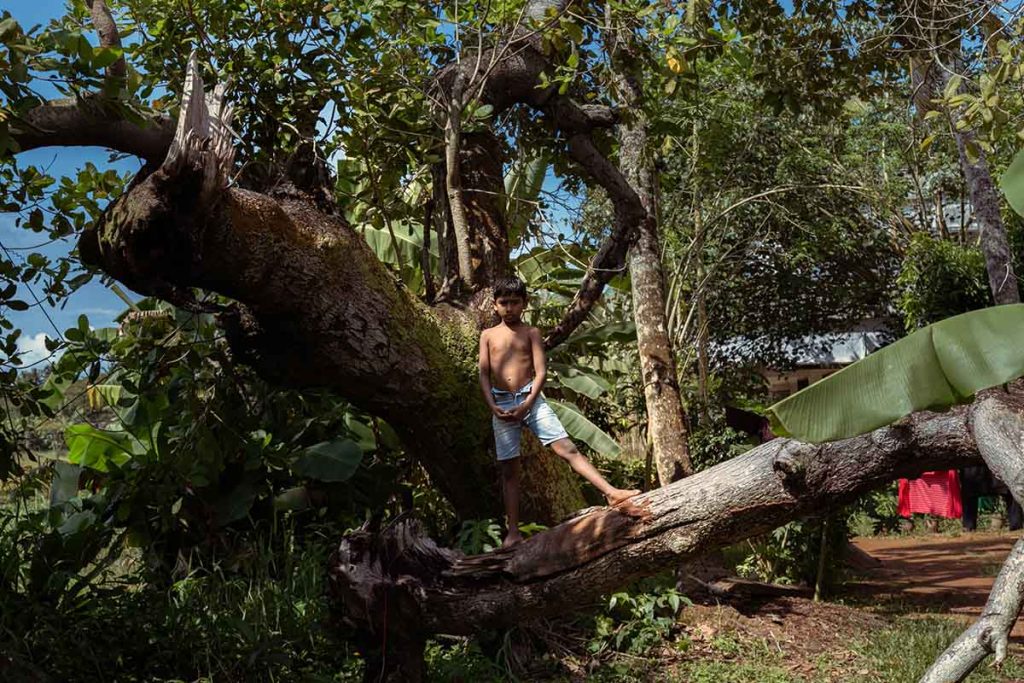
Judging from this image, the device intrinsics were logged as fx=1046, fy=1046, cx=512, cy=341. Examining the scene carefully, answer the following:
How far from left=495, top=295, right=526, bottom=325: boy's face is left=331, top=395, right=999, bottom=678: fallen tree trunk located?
1.18 m

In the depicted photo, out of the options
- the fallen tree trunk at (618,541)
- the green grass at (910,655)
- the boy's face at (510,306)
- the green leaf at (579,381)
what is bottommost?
the green grass at (910,655)

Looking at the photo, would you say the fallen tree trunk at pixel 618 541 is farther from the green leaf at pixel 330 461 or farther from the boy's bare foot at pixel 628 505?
the green leaf at pixel 330 461

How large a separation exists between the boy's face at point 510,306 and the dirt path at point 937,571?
5.30 m

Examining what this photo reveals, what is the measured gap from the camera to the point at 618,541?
17.4ft

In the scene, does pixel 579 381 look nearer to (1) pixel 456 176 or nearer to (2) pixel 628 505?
(1) pixel 456 176

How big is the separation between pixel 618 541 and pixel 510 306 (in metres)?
1.46

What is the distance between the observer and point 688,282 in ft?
51.7

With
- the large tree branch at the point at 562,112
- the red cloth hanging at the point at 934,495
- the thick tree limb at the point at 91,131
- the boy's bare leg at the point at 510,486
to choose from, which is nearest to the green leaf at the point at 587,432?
the large tree branch at the point at 562,112

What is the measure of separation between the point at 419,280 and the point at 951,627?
5482 millimetres

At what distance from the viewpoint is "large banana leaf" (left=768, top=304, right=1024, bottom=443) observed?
128 inches

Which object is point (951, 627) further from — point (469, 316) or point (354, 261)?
point (354, 261)

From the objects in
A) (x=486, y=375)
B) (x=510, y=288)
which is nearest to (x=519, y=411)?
(x=486, y=375)

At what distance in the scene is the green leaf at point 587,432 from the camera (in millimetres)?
9555

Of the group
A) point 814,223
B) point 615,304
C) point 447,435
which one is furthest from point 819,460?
point 814,223
